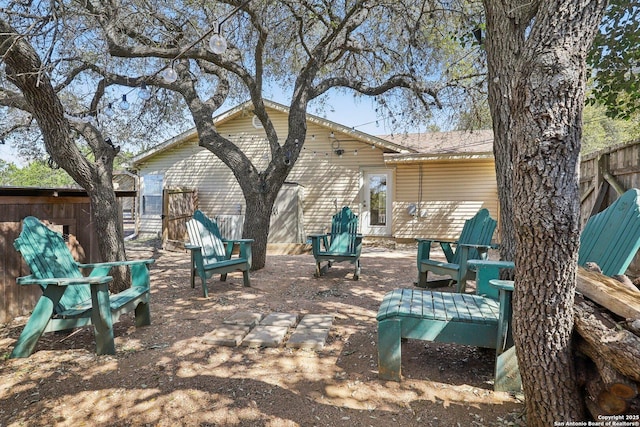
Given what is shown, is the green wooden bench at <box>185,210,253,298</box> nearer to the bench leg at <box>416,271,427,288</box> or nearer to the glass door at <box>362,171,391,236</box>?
the bench leg at <box>416,271,427,288</box>

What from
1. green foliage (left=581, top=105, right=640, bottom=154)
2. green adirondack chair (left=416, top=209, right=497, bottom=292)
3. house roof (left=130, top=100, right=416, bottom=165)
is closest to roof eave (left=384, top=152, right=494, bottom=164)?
house roof (left=130, top=100, right=416, bottom=165)

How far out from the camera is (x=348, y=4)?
619 centimetres

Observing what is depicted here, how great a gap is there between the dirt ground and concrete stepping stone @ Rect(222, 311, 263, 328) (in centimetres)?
16

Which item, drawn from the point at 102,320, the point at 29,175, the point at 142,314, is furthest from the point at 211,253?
the point at 29,175

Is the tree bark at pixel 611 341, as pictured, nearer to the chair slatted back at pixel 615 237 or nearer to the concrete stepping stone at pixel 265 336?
the chair slatted back at pixel 615 237

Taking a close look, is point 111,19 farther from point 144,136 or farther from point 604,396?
point 604,396

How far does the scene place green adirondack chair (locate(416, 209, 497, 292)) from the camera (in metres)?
4.11

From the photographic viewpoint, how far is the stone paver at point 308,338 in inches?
116

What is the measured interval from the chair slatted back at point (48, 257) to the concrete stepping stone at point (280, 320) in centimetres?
160

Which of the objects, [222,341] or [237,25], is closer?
[222,341]

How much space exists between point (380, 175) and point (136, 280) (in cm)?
805

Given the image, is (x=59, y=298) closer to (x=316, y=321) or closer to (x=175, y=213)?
(x=316, y=321)

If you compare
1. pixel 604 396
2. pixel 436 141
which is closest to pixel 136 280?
pixel 604 396

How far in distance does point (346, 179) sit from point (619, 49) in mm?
6628
